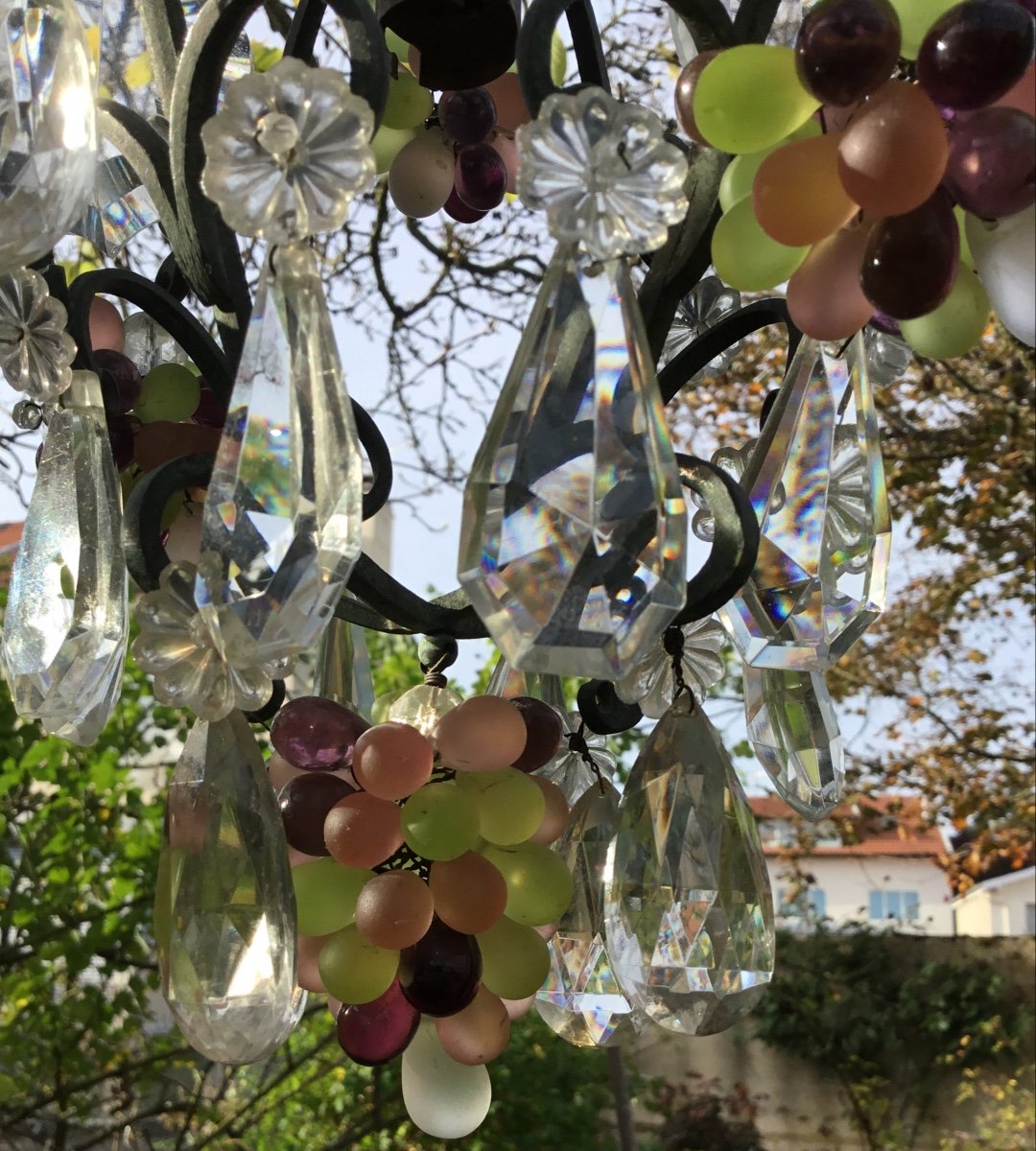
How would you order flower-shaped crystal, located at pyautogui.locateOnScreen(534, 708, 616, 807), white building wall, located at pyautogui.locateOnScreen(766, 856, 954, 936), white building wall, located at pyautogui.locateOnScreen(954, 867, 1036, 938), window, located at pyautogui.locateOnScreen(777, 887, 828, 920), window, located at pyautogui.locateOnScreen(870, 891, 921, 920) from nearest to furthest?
flower-shaped crystal, located at pyautogui.locateOnScreen(534, 708, 616, 807)
window, located at pyautogui.locateOnScreen(777, 887, 828, 920)
white building wall, located at pyautogui.locateOnScreen(766, 856, 954, 936)
white building wall, located at pyautogui.locateOnScreen(954, 867, 1036, 938)
window, located at pyautogui.locateOnScreen(870, 891, 921, 920)

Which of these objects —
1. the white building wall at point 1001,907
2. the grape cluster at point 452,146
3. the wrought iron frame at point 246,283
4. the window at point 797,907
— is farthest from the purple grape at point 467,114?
the white building wall at point 1001,907

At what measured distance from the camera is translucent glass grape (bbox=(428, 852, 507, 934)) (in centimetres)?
45

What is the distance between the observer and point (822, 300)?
307 millimetres

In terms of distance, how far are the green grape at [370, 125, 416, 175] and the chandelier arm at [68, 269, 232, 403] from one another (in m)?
0.15

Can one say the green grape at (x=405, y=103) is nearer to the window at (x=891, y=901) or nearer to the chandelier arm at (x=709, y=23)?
the chandelier arm at (x=709, y=23)

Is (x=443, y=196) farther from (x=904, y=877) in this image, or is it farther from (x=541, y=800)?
(x=904, y=877)

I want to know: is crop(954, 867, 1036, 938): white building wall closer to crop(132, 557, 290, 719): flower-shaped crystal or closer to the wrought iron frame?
the wrought iron frame

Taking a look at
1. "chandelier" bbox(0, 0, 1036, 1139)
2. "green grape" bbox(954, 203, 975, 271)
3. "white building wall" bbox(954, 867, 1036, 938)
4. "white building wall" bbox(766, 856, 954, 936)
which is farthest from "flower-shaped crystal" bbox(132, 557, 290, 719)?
"white building wall" bbox(954, 867, 1036, 938)

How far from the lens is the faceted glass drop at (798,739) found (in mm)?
466

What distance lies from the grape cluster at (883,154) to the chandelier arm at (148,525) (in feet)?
0.58

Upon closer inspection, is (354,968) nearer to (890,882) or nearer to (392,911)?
(392,911)

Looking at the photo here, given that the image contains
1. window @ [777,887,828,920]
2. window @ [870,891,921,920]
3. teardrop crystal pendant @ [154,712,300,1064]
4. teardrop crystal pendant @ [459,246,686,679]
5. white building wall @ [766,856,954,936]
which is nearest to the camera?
teardrop crystal pendant @ [459,246,686,679]

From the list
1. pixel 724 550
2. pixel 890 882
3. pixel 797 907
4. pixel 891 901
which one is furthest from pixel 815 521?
pixel 891 901

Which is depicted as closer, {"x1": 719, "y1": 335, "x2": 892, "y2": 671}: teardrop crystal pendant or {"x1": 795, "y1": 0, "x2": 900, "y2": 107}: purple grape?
{"x1": 795, "y1": 0, "x2": 900, "y2": 107}: purple grape
